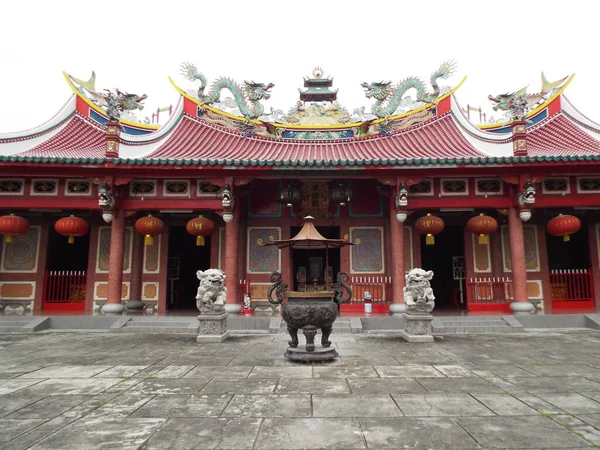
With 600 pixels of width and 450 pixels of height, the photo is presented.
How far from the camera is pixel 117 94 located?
12812 mm

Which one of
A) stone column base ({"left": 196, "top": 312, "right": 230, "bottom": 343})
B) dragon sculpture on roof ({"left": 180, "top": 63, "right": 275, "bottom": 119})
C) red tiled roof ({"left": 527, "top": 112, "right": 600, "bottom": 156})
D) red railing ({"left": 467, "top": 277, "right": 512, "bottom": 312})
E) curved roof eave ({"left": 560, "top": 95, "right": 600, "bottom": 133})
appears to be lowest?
stone column base ({"left": 196, "top": 312, "right": 230, "bottom": 343})

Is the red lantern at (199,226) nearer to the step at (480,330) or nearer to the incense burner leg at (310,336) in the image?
the incense burner leg at (310,336)

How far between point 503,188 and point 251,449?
36.5 ft

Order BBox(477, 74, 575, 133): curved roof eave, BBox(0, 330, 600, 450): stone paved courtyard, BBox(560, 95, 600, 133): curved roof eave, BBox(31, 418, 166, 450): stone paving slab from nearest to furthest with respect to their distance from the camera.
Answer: BBox(31, 418, 166, 450): stone paving slab, BBox(0, 330, 600, 450): stone paved courtyard, BBox(560, 95, 600, 133): curved roof eave, BBox(477, 74, 575, 133): curved roof eave

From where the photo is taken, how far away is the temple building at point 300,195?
11141 mm

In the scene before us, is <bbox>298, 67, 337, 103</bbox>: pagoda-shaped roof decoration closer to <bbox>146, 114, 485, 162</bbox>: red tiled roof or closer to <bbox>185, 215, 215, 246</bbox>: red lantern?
<bbox>146, 114, 485, 162</bbox>: red tiled roof

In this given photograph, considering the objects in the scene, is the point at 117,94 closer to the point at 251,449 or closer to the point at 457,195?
the point at 457,195

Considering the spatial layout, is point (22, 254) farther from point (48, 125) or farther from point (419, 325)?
point (419, 325)

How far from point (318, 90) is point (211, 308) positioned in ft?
35.2

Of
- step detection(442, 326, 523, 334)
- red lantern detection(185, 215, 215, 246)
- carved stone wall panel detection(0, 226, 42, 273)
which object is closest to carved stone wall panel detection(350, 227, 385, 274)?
step detection(442, 326, 523, 334)

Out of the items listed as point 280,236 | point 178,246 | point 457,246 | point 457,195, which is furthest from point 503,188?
point 178,246

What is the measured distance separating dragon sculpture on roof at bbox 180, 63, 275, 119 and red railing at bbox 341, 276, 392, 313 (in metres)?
7.34

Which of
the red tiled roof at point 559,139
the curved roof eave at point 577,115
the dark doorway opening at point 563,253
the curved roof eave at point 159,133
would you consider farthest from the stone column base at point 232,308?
the curved roof eave at point 577,115

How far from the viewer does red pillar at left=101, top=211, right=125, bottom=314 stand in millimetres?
Result: 11094
